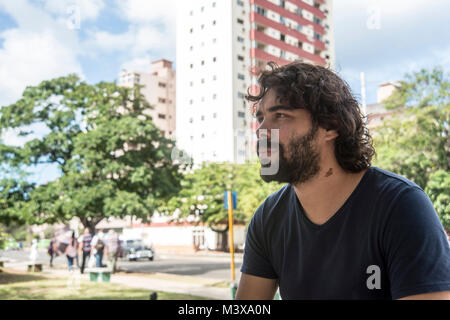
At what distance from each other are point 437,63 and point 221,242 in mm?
18634

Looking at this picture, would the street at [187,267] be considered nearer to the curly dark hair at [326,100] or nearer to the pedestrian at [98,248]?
the pedestrian at [98,248]

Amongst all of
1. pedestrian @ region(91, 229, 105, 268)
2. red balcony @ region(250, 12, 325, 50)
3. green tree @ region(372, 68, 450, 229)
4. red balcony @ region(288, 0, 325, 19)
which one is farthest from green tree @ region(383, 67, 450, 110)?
red balcony @ region(250, 12, 325, 50)

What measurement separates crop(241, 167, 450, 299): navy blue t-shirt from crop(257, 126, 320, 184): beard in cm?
8

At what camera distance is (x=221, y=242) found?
25.2 meters

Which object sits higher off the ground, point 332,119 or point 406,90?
point 406,90

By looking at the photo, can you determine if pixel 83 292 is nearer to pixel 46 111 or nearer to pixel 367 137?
pixel 46 111

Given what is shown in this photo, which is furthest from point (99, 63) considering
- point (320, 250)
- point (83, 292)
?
point (83, 292)

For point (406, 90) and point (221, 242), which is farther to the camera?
point (221, 242)

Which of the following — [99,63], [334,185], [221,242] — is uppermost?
[99,63]

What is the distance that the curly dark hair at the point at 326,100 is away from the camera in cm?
95

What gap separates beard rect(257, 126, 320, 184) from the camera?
0.92 m

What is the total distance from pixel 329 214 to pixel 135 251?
57.2 ft
